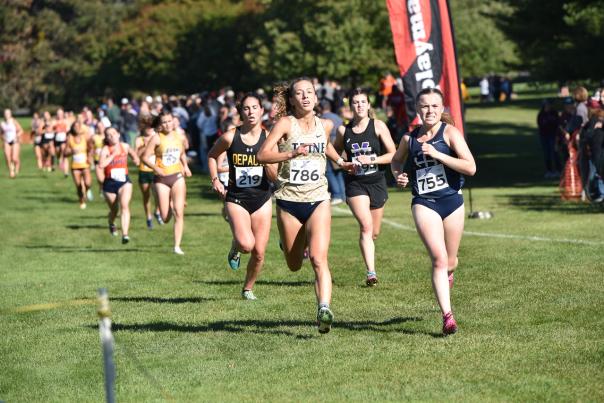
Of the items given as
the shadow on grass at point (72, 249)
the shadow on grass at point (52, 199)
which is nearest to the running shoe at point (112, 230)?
the shadow on grass at point (72, 249)

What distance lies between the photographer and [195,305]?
1298cm

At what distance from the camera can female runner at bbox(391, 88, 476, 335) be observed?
1018 cm

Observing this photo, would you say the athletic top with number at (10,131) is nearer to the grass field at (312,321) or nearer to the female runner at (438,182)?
the grass field at (312,321)

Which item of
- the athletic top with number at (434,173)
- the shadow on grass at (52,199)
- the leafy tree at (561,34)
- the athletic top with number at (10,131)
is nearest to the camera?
the athletic top with number at (434,173)

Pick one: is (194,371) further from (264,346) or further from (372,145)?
(372,145)

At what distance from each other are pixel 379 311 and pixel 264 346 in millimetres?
1969

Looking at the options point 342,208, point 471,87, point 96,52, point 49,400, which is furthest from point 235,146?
point 471,87

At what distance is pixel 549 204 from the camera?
2388 centimetres

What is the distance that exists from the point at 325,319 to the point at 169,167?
8.32m

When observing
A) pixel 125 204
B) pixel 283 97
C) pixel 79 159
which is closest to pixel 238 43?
pixel 79 159

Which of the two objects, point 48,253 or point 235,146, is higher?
point 235,146

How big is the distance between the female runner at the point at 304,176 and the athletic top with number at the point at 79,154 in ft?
63.4

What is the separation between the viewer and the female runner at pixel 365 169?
44.9 feet

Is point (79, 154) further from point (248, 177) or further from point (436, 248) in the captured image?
point (436, 248)
